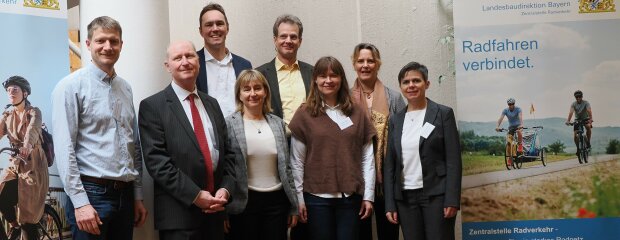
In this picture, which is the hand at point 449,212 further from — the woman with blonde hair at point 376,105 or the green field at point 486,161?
the green field at point 486,161

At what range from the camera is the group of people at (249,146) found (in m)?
3.11

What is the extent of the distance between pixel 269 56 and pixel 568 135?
220 centimetres

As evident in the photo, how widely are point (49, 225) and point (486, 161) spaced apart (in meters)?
2.69

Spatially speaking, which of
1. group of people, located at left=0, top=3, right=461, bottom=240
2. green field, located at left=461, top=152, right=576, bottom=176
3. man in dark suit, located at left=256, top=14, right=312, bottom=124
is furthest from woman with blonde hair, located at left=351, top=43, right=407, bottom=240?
green field, located at left=461, top=152, right=576, bottom=176

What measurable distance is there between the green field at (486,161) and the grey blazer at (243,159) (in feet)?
4.32

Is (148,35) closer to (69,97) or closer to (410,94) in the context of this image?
(69,97)

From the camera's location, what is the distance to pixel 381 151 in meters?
3.99

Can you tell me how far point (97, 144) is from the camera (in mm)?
3100

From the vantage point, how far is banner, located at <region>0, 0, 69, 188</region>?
10.3 ft

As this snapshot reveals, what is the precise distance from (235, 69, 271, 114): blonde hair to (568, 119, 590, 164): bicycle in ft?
6.75

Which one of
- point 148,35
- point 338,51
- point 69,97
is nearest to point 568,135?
point 338,51

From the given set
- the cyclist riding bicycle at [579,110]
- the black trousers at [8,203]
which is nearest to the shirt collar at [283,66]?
the black trousers at [8,203]

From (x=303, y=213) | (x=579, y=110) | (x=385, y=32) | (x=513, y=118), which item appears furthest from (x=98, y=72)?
(x=579, y=110)

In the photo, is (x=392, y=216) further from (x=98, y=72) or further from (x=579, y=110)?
(x=98, y=72)
